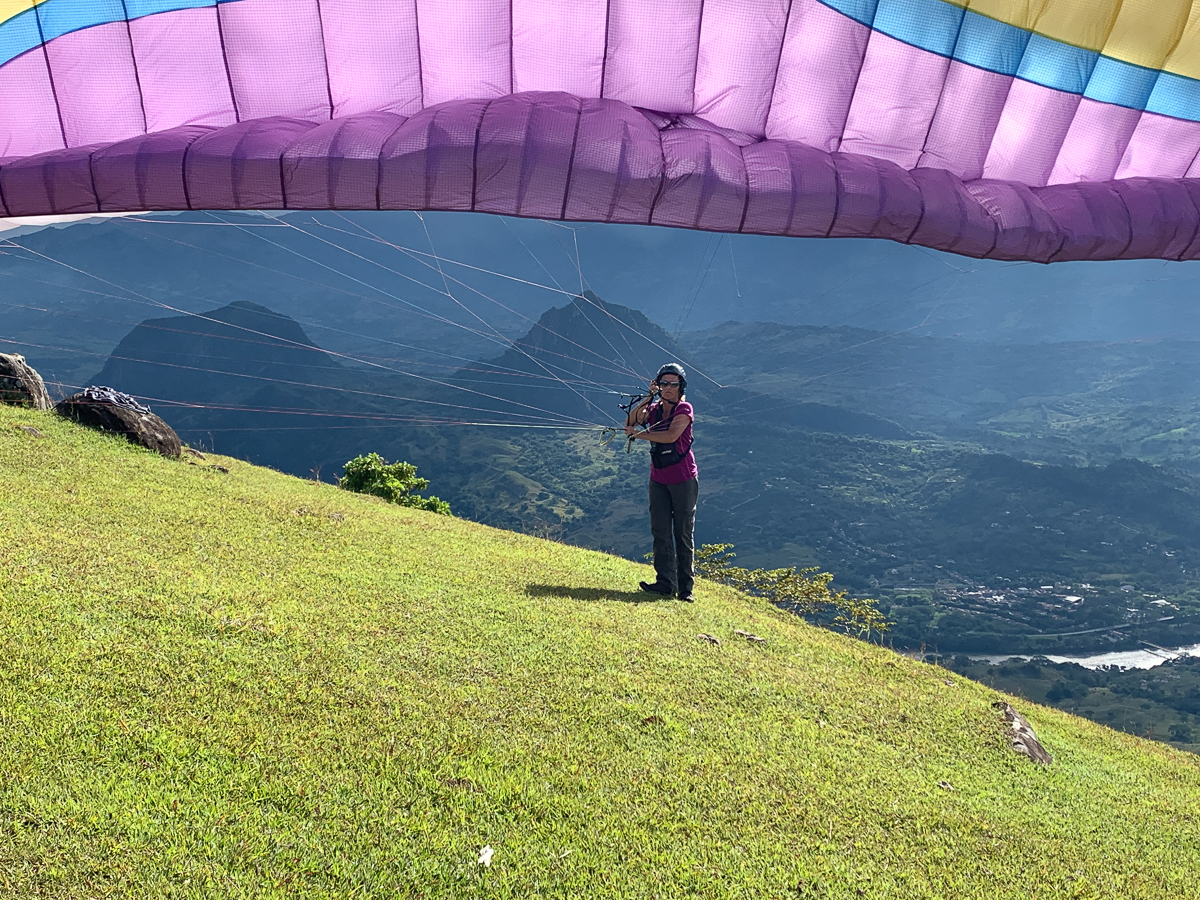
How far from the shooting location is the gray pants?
9.27 metres

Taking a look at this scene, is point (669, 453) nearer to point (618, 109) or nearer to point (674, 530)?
point (674, 530)

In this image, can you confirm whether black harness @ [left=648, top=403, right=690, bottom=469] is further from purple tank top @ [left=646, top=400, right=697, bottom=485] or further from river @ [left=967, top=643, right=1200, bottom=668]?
river @ [left=967, top=643, right=1200, bottom=668]

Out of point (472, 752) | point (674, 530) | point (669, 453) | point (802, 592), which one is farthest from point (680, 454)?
point (802, 592)

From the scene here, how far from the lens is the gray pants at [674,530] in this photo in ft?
30.4

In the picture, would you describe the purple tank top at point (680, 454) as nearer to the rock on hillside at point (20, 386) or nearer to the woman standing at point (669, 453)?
the woman standing at point (669, 453)

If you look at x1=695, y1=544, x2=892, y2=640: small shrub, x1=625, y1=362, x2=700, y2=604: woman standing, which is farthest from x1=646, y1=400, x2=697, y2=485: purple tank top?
x1=695, y1=544, x2=892, y2=640: small shrub

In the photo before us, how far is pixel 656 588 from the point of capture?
1023cm

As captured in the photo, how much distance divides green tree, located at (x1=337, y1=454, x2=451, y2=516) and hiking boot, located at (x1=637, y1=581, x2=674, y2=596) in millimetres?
9015

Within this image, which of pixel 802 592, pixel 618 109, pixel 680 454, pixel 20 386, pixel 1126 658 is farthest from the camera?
pixel 1126 658

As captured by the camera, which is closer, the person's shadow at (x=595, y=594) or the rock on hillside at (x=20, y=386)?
the person's shadow at (x=595, y=594)

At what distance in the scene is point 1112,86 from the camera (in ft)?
24.9

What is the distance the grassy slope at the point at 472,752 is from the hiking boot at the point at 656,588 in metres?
0.85

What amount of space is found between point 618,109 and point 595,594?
5.69m

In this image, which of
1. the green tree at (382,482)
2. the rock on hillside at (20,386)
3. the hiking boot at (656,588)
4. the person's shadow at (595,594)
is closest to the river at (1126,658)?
the green tree at (382,482)
